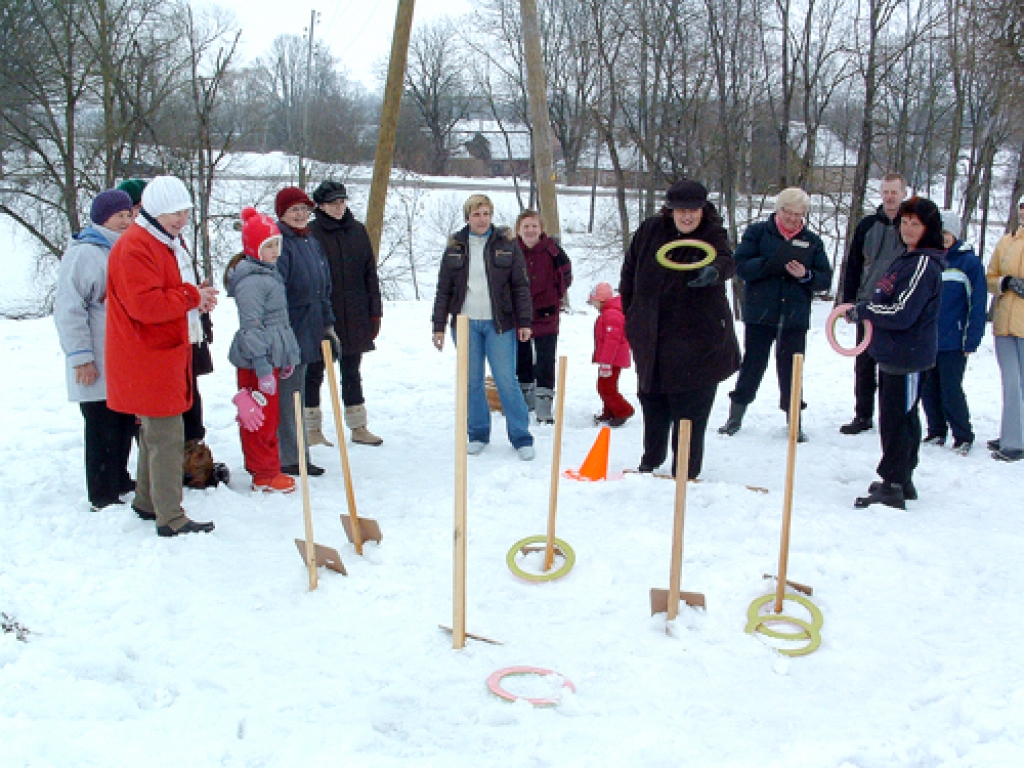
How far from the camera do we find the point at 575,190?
39.1 m

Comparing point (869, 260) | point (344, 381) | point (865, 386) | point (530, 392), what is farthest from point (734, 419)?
point (344, 381)

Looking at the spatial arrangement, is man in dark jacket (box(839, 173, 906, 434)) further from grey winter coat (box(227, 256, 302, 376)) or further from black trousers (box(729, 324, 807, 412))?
grey winter coat (box(227, 256, 302, 376))

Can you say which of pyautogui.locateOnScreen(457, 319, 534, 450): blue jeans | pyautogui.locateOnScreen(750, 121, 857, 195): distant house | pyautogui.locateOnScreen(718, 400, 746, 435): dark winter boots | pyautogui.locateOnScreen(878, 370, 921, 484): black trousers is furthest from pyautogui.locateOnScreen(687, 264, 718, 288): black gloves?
pyautogui.locateOnScreen(750, 121, 857, 195): distant house

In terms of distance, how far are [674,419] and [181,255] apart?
311 centimetres

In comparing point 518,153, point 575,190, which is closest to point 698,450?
A: point 575,190

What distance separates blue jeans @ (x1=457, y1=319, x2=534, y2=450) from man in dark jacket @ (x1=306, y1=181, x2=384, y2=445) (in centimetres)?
85

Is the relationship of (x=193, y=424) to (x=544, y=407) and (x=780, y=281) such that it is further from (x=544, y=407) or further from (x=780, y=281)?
(x=780, y=281)

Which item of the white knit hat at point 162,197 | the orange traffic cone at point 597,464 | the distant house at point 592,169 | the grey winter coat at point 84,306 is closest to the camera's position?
the white knit hat at point 162,197

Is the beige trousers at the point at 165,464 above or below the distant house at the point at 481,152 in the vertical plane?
below

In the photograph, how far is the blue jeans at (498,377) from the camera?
17.9 ft

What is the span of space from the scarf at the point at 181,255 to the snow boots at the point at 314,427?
3.99 ft

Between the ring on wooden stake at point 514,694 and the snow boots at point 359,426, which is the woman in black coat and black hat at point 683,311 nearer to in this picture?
the ring on wooden stake at point 514,694

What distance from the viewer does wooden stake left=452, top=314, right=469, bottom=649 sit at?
2941 millimetres

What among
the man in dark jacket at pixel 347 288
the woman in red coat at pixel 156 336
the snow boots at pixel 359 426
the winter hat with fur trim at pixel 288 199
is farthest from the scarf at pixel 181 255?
the snow boots at pixel 359 426
